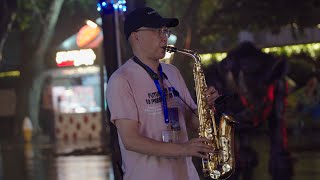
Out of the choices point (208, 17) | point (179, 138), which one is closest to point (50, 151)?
point (208, 17)

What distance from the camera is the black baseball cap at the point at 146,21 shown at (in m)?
3.41

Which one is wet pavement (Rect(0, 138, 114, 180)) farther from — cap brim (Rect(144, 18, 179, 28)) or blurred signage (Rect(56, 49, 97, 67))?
cap brim (Rect(144, 18, 179, 28))

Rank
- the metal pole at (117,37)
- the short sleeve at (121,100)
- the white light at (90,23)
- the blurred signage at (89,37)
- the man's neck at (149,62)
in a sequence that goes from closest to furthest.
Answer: the short sleeve at (121,100)
the man's neck at (149,62)
the metal pole at (117,37)
the white light at (90,23)
the blurred signage at (89,37)

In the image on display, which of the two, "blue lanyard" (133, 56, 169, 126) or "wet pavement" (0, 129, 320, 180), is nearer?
"blue lanyard" (133, 56, 169, 126)

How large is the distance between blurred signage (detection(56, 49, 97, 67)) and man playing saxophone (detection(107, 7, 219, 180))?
14791 millimetres

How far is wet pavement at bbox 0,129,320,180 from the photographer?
996cm

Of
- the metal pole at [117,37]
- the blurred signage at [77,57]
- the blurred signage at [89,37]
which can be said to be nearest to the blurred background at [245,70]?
the metal pole at [117,37]

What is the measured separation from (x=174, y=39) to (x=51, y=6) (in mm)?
8811

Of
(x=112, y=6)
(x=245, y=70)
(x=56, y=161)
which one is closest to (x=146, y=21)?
(x=112, y=6)

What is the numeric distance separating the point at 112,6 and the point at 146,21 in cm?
335

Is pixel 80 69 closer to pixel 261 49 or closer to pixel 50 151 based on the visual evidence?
pixel 50 151

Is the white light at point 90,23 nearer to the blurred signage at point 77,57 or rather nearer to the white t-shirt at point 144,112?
the blurred signage at point 77,57

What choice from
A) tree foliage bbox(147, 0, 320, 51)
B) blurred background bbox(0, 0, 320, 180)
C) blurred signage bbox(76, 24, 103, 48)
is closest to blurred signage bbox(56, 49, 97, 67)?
blurred signage bbox(76, 24, 103, 48)

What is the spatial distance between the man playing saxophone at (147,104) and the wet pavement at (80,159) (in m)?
6.03
